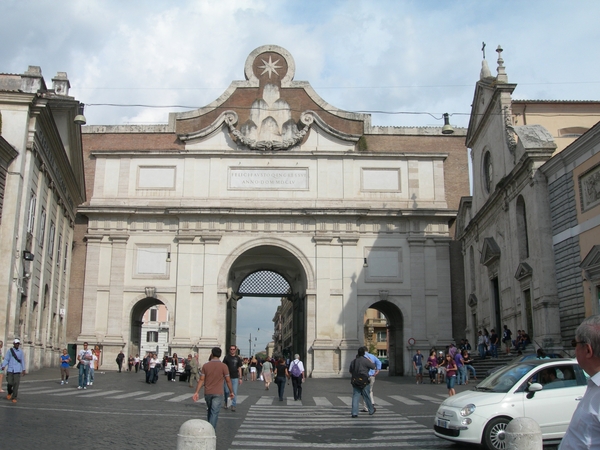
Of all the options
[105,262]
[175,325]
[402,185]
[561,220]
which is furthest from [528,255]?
[105,262]

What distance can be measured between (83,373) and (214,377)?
12424 millimetres

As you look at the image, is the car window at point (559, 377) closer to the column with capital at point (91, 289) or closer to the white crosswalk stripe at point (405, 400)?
the white crosswalk stripe at point (405, 400)

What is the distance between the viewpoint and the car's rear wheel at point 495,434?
30.4ft

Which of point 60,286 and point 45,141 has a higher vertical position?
point 45,141

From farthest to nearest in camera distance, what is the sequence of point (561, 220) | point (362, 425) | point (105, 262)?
point (105, 262) → point (561, 220) → point (362, 425)

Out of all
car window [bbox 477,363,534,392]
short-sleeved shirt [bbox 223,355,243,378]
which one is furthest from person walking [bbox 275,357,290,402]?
car window [bbox 477,363,534,392]

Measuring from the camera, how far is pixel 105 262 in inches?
1394

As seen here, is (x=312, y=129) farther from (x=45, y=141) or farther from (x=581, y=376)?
(x=581, y=376)

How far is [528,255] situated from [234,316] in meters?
19.4

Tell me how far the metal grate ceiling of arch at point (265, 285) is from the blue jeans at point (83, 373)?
18963mm

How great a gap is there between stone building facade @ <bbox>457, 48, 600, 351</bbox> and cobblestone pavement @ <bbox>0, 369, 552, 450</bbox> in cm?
567

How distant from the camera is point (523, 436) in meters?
5.38

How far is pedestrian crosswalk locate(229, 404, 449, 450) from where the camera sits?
983 cm

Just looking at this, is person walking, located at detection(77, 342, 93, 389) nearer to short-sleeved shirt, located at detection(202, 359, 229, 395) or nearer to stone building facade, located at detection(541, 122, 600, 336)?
short-sleeved shirt, located at detection(202, 359, 229, 395)
